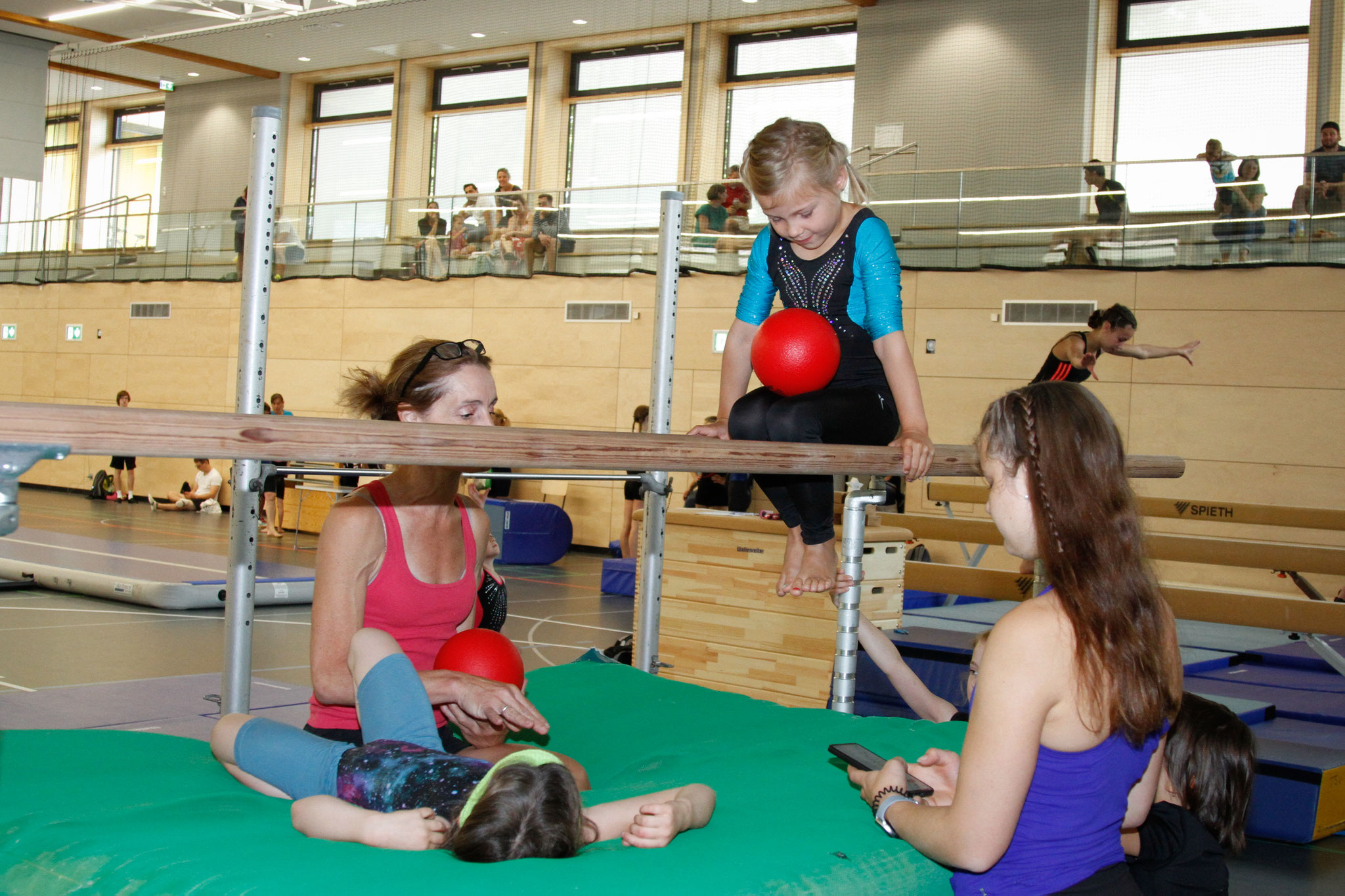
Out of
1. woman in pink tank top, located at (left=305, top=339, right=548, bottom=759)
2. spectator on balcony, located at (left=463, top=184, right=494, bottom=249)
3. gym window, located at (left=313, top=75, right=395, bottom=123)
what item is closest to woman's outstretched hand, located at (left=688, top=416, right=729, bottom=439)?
woman in pink tank top, located at (left=305, top=339, right=548, bottom=759)

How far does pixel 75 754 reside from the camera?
2184 mm

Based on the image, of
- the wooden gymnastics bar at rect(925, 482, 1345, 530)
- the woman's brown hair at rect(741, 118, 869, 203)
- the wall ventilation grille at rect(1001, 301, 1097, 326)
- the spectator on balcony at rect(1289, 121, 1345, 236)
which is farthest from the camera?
the wall ventilation grille at rect(1001, 301, 1097, 326)

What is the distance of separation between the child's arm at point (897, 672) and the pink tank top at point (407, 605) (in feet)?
3.49

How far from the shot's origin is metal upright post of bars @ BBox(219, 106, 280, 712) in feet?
8.45

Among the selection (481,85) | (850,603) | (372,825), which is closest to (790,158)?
(850,603)

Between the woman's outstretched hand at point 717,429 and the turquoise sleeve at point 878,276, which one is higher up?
the turquoise sleeve at point 878,276

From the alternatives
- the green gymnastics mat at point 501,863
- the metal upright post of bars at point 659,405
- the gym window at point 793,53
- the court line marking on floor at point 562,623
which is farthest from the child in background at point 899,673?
the gym window at point 793,53

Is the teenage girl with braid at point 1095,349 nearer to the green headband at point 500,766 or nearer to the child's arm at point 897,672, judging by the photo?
the child's arm at point 897,672

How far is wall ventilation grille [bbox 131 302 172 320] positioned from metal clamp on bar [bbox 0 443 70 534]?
15899 millimetres

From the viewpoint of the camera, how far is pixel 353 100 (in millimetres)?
16062

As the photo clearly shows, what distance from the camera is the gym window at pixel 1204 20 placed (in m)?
9.97

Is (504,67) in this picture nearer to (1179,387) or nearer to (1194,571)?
(1179,387)

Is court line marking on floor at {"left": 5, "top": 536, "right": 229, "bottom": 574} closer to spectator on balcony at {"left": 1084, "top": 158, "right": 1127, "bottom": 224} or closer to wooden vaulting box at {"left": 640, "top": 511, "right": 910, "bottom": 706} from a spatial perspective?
wooden vaulting box at {"left": 640, "top": 511, "right": 910, "bottom": 706}

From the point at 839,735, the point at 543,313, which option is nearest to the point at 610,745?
the point at 839,735
